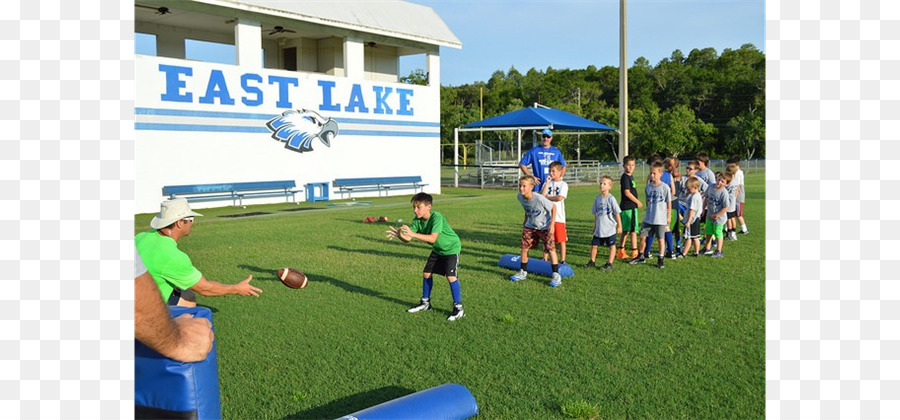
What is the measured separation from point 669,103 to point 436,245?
53648 millimetres

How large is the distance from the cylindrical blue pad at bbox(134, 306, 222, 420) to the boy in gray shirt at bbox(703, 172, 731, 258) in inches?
386

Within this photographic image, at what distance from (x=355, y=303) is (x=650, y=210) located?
4984 millimetres

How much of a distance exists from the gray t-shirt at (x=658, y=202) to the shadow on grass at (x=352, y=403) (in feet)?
20.7

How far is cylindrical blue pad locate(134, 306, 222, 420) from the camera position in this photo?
2.61m

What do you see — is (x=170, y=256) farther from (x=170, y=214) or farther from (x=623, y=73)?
(x=623, y=73)

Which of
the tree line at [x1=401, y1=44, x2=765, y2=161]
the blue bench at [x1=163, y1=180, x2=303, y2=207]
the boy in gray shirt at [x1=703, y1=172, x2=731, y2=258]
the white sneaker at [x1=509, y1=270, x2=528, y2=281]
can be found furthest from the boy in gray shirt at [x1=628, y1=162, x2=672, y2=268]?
the tree line at [x1=401, y1=44, x2=765, y2=161]

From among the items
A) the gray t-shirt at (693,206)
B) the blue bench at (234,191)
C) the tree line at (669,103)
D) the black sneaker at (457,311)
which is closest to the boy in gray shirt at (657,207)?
the gray t-shirt at (693,206)

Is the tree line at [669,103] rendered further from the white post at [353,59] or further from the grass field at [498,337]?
the grass field at [498,337]

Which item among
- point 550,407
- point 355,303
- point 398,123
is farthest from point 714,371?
point 398,123

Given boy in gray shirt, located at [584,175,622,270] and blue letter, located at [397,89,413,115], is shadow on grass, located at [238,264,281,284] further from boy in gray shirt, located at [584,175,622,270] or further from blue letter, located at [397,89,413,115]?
Answer: blue letter, located at [397,89,413,115]

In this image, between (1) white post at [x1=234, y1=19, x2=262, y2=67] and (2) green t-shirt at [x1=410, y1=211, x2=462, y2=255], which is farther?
(1) white post at [x1=234, y1=19, x2=262, y2=67]

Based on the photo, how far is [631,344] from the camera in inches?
235

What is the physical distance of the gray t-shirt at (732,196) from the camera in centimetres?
1111
